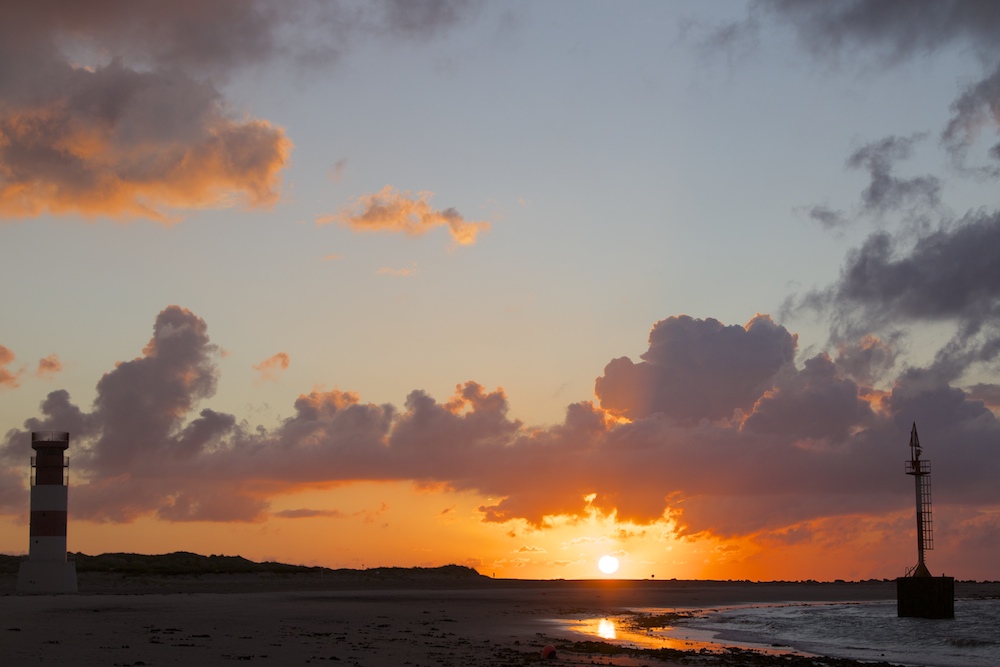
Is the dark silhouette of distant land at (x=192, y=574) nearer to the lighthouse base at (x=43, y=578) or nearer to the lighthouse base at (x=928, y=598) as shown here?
the lighthouse base at (x=43, y=578)

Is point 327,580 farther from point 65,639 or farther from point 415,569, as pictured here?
point 65,639

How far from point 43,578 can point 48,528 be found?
3.36 meters

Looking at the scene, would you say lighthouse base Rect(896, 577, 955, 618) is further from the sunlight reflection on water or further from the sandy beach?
the sandy beach

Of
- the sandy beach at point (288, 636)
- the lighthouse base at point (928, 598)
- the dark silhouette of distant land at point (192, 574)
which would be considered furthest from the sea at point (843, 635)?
the dark silhouette of distant land at point (192, 574)

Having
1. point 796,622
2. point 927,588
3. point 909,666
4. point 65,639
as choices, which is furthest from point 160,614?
point 927,588

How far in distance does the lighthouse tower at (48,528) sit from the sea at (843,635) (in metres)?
38.2

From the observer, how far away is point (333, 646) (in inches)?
1312

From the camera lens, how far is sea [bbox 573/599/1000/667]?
41.8 metres

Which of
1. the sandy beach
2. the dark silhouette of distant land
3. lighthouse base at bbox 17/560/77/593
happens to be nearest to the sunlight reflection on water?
the sandy beach

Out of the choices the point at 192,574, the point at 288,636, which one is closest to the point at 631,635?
the point at 288,636

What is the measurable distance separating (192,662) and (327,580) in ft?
333

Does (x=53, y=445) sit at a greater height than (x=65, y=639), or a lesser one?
greater

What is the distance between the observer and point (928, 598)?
5981 centimetres

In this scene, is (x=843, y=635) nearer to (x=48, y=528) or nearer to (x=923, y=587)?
(x=923, y=587)
